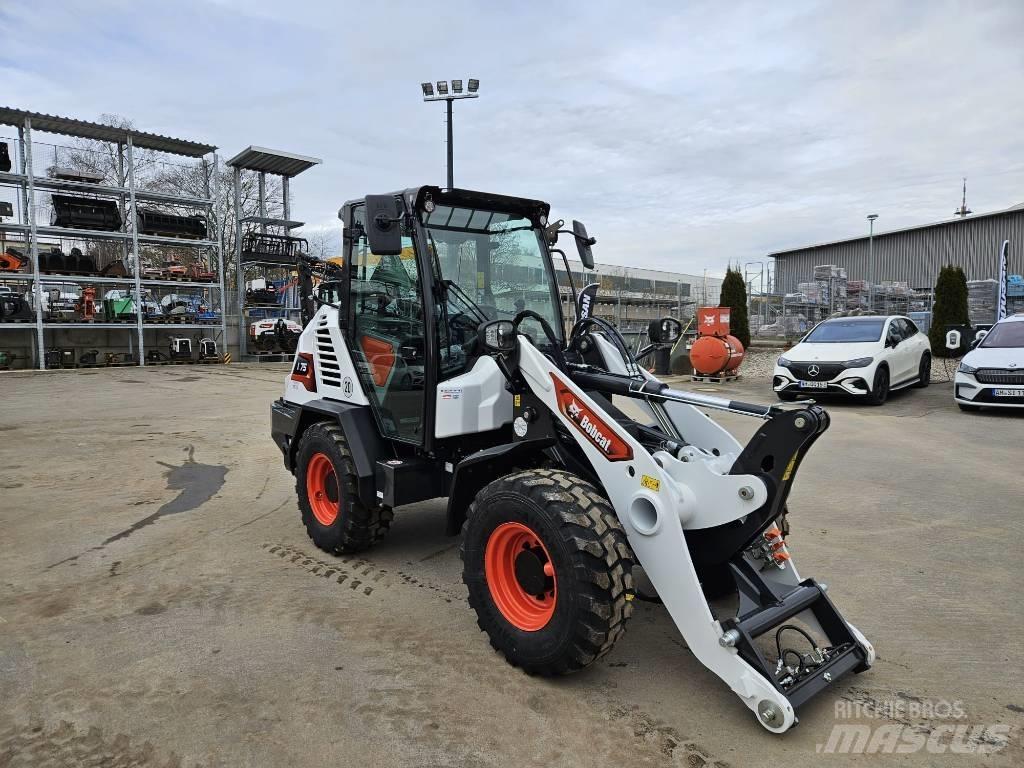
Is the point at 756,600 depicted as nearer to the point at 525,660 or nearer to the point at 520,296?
the point at 525,660

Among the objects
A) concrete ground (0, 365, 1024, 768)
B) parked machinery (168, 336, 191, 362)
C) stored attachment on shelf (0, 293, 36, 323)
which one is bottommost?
concrete ground (0, 365, 1024, 768)

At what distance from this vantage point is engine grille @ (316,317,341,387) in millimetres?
4906

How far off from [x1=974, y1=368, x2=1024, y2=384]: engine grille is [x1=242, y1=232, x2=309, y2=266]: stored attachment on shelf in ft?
71.3

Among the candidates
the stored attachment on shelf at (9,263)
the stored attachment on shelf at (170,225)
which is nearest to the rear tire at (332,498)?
the stored attachment on shelf at (9,263)

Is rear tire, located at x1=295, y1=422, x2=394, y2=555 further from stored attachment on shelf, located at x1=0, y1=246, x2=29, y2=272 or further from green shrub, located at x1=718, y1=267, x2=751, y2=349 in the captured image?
stored attachment on shelf, located at x1=0, y1=246, x2=29, y2=272


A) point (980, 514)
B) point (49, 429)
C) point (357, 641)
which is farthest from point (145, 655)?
point (49, 429)

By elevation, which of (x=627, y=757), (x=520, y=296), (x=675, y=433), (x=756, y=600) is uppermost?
(x=520, y=296)

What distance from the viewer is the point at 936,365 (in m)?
18.0

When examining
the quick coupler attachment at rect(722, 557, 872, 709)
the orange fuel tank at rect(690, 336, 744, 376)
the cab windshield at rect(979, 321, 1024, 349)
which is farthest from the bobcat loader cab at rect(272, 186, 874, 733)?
the orange fuel tank at rect(690, 336, 744, 376)

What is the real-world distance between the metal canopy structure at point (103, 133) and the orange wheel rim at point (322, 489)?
76.2ft

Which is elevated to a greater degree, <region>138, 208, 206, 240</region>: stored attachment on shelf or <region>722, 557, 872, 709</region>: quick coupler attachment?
<region>138, 208, 206, 240</region>: stored attachment on shelf

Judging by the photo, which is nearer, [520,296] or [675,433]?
[675,433]

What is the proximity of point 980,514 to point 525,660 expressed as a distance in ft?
14.9

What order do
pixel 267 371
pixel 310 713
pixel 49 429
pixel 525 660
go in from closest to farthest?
1. pixel 310 713
2. pixel 525 660
3. pixel 49 429
4. pixel 267 371
